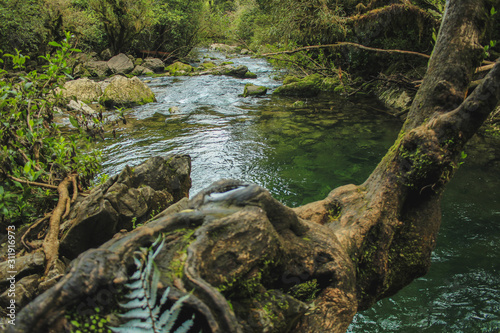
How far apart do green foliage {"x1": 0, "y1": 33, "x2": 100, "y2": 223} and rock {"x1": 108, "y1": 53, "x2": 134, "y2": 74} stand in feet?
54.8

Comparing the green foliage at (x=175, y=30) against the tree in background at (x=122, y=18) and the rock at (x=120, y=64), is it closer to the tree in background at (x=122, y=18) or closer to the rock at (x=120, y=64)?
the tree in background at (x=122, y=18)

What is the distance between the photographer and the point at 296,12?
1112 centimetres

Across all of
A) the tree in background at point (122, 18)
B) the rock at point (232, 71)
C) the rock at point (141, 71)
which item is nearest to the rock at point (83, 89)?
the rock at point (141, 71)

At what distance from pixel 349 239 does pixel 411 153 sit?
1198mm

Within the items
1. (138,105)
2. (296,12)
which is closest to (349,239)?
(296,12)

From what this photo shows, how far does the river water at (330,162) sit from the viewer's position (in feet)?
12.1

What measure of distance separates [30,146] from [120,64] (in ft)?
59.4

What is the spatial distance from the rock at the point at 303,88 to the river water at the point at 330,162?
0.95 meters

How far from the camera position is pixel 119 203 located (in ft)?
12.2

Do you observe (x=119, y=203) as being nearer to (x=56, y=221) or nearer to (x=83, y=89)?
(x=56, y=221)

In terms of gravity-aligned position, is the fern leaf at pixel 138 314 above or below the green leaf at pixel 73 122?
below

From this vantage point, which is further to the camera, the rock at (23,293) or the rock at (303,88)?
the rock at (303,88)

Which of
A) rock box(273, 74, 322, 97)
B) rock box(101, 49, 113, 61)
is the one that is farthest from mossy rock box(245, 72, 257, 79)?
rock box(101, 49, 113, 61)

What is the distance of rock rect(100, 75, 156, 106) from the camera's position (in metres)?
12.3
